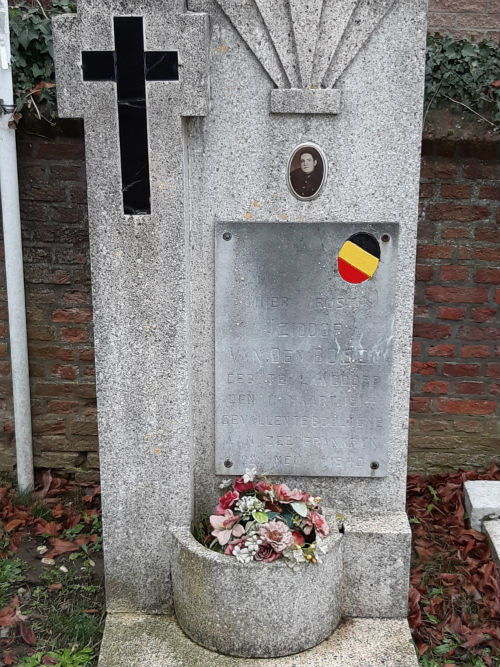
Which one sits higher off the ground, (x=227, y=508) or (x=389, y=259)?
(x=389, y=259)

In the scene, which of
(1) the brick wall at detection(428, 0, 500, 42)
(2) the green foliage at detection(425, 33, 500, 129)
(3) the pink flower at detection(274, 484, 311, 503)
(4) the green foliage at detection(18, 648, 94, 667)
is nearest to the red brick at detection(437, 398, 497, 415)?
(2) the green foliage at detection(425, 33, 500, 129)

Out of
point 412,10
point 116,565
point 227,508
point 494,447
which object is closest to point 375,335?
point 227,508

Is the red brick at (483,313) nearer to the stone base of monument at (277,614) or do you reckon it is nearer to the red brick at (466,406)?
the red brick at (466,406)

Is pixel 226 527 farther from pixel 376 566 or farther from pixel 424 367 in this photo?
pixel 424 367

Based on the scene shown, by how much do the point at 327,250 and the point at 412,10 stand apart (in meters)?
0.84

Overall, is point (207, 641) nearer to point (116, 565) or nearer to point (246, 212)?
point (116, 565)

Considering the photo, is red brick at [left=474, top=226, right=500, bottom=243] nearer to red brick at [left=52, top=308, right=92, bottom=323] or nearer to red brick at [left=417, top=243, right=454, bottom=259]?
red brick at [left=417, top=243, right=454, bottom=259]

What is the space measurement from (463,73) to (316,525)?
2.39 metres

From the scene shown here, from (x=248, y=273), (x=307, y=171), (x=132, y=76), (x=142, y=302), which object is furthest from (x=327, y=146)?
(x=142, y=302)

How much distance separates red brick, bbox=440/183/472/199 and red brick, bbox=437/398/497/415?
1121 mm

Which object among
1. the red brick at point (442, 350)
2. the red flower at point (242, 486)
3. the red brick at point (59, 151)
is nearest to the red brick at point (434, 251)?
the red brick at point (442, 350)

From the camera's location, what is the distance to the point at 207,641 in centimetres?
233

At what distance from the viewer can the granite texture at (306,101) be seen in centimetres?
Answer: 225

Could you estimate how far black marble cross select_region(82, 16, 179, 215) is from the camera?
2.19 m
